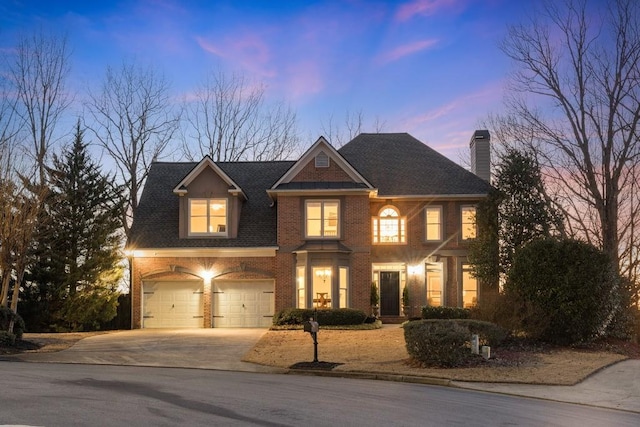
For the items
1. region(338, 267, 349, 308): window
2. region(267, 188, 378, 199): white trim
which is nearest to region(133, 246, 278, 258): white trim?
region(267, 188, 378, 199): white trim

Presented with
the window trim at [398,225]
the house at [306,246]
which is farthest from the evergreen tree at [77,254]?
the window trim at [398,225]

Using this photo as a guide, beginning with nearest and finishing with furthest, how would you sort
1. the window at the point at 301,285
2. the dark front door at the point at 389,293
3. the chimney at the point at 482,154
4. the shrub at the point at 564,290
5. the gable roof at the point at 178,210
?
the shrub at the point at 564,290
the window at the point at 301,285
the gable roof at the point at 178,210
the dark front door at the point at 389,293
the chimney at the point at 482,154

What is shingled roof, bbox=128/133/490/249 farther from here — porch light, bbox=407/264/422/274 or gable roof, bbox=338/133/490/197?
→ porch light, bbox=407/264/422/274

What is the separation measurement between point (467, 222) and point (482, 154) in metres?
4.17

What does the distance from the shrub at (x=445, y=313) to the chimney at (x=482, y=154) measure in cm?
805

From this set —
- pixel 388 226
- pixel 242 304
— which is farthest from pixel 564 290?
pixel 242 304

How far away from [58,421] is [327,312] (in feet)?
62.6

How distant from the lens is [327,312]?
2828 cm

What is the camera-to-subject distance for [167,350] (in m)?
22.6

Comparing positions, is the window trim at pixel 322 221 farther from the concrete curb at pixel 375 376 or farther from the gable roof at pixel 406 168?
the concrete curb at pixel 375 376

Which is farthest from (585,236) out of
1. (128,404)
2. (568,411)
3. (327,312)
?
(128,404)

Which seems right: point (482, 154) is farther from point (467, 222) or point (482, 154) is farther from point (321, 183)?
point (321, 183)

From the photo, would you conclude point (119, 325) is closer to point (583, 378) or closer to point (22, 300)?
point (22, 300)

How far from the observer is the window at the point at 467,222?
31.9 metres
